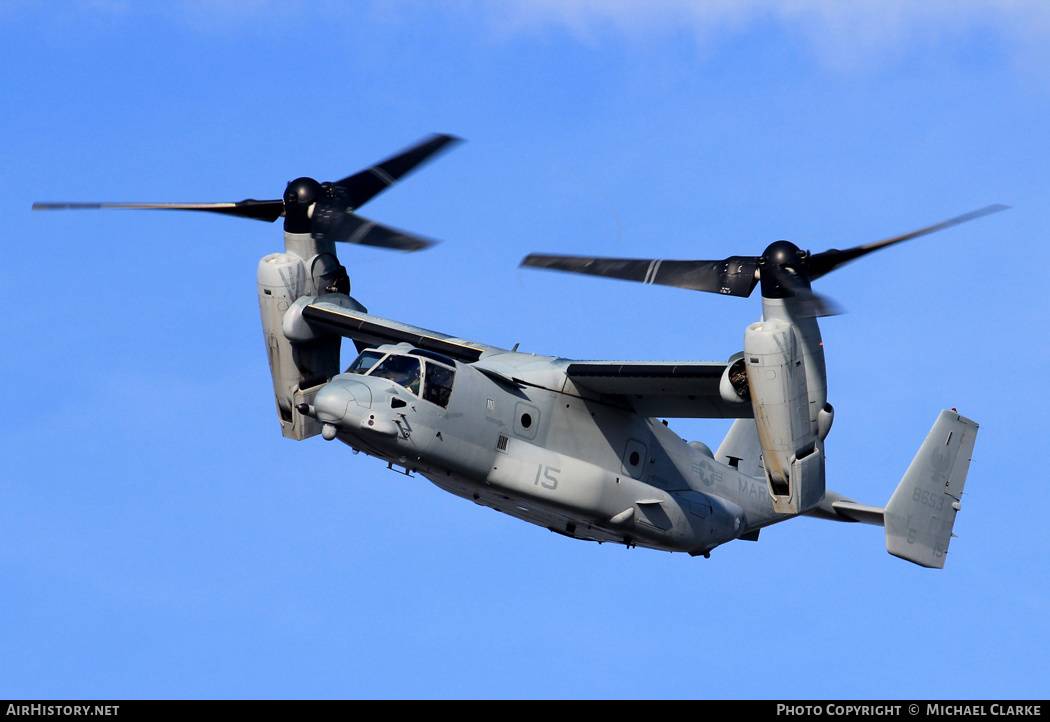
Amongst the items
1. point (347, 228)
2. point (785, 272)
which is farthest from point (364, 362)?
point (785, 272)

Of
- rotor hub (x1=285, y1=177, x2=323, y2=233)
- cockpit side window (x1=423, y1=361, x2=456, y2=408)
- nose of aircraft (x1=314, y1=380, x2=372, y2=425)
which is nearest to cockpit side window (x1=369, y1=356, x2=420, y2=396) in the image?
cockpit side window (x1=423, y1=361, x2=456, y2=408)

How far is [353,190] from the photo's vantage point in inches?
987

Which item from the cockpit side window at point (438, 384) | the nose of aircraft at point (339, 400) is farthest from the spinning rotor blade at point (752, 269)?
the nose of aircraft at point (339, 400)

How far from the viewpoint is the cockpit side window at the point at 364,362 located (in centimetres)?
2052

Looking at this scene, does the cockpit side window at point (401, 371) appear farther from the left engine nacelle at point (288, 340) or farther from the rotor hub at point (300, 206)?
the rotor hub at point (300, 206)

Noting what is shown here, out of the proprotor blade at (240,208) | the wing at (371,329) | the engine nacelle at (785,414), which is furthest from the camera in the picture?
the proprotor blade at (240,208)

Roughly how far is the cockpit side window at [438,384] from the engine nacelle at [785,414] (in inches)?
159

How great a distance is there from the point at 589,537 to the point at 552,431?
7.57ft

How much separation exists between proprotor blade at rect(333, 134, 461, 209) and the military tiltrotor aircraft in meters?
0.03

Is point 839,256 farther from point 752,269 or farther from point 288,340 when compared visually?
point 288,340

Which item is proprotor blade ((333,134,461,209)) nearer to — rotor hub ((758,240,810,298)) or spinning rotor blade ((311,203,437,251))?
spinning rotor blade ((311,203,437,251))

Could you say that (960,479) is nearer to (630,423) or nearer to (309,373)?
(630,423)
